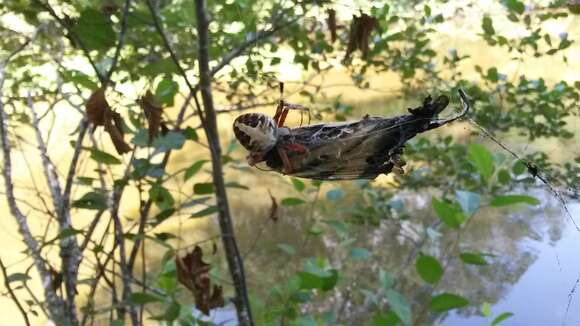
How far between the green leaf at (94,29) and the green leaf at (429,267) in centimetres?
36

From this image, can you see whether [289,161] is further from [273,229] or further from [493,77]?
[273,229]

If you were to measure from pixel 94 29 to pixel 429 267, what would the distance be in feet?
1.27

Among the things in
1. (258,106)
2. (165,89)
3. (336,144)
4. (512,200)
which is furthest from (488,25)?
(336,144)

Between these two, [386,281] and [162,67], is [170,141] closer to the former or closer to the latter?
[162,67]

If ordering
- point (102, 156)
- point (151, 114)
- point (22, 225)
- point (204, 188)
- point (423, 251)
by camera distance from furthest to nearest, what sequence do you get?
point (423, 251)
point (22, 225)
point (204, 188)
point (102, 156)
point (151, 114)

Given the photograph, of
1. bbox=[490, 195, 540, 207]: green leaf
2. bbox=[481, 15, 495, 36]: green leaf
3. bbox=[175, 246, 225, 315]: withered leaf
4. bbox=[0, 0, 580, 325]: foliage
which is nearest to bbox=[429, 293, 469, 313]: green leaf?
bbox=[0, 0, 580, 325]: foliage

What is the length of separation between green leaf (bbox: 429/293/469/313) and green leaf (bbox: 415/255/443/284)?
33 millimetres

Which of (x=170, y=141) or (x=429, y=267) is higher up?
(x=170, y=141)

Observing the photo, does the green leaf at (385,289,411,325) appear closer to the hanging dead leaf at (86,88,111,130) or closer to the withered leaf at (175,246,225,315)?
the withered leaf at (175,246,225,315)

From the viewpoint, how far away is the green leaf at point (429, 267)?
1.90ft

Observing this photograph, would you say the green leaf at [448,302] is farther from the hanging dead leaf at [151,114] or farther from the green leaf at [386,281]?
the hanging dead leaf at [151,114]

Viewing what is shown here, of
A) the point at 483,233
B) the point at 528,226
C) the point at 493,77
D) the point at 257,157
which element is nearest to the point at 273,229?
the point at 483,233

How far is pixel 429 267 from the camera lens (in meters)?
0.58

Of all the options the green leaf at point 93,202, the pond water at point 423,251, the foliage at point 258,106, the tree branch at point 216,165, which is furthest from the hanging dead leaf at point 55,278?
the pond water at point 423,251
